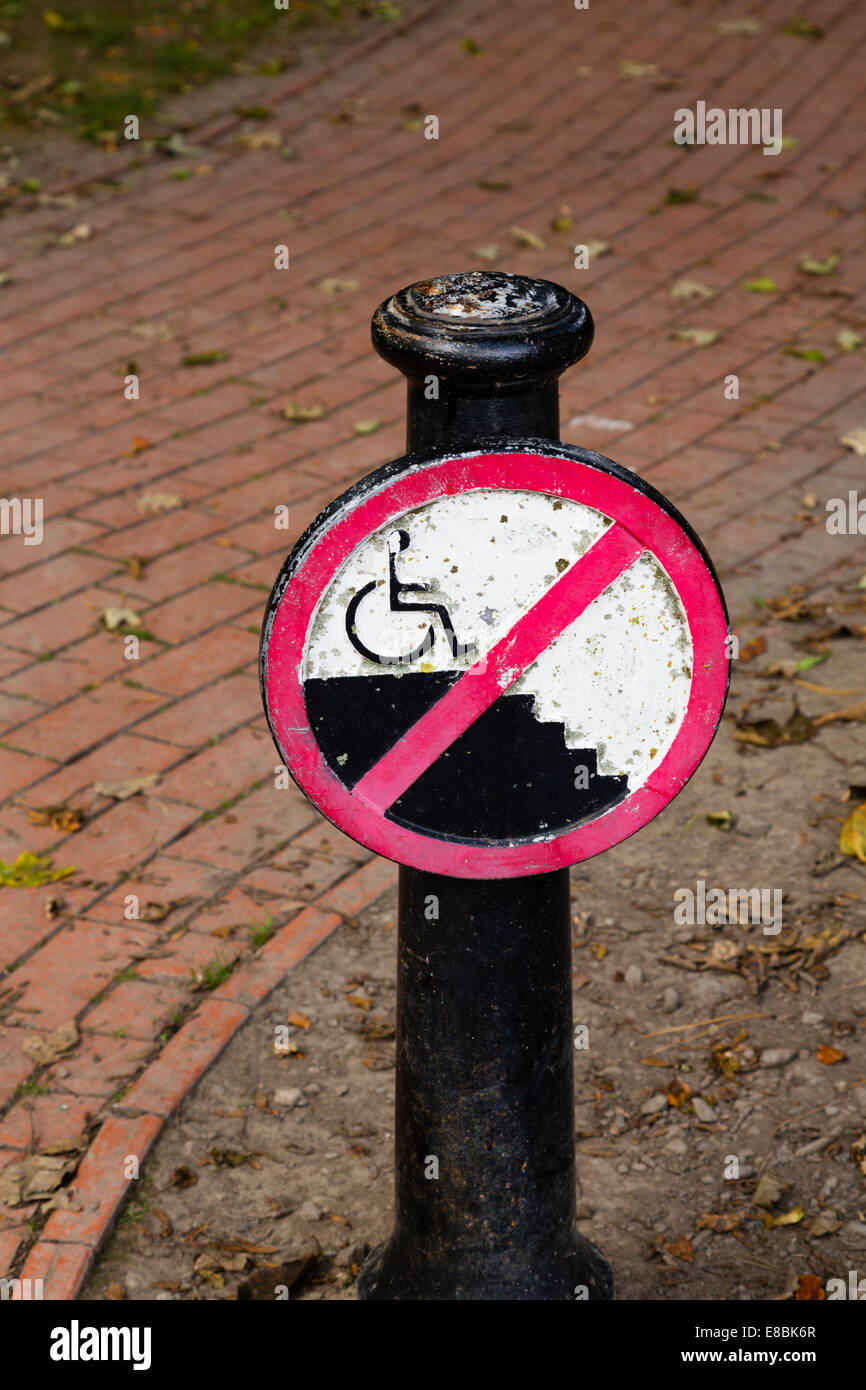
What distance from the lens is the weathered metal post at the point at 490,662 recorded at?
1842 mm

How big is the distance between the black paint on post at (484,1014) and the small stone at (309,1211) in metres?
0.36

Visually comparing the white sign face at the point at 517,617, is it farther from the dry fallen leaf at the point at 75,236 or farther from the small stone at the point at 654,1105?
the dry fallen leaf at the point at 75,236

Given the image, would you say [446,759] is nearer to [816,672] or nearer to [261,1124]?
[261,1124]

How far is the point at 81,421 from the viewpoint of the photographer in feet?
17.0

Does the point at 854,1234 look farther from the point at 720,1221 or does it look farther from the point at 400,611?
the point at 400,611

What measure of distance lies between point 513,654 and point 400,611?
5.9 inches

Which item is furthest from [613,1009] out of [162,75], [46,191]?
[162,75]

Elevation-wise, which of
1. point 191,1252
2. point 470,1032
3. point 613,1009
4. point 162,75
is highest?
point 162,75

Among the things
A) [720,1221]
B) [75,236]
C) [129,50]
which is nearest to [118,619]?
[720,1221]

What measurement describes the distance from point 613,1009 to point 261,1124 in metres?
0.76

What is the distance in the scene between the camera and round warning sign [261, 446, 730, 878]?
6.03 ft

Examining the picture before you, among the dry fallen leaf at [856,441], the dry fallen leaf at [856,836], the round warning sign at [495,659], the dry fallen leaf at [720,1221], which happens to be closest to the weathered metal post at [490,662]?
the round warning sign at [495,659]

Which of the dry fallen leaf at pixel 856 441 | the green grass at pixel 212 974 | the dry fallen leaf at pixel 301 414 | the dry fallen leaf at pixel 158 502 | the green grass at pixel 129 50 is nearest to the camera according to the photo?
the green grass at pixel 212 974

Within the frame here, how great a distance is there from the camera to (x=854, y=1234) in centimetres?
259
